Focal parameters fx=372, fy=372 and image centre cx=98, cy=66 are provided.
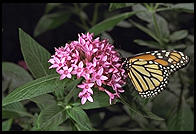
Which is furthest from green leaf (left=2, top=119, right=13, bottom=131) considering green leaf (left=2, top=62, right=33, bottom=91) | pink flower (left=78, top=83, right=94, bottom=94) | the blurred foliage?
pink flower (left=78, top=83, right=94, bottom=94)

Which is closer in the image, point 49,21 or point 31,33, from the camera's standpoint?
point 49,21

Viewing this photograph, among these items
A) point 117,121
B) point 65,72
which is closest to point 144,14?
point 117,121

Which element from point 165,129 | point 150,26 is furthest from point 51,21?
point 165,129

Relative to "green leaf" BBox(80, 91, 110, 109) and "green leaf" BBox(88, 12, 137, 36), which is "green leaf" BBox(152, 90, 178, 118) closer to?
"green leaf" BBox(88, 12, 137, 36)

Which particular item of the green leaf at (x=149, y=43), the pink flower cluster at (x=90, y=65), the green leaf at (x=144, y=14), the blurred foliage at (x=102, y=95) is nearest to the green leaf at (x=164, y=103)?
the blurred foliage at (x=102, y=95)

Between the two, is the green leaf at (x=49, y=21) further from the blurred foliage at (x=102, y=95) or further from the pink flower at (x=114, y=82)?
the pink flower at (x=114, y=82)

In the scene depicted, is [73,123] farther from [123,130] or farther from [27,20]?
[27,20]

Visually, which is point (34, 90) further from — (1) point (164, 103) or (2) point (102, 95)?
(1) point (164, 103)
